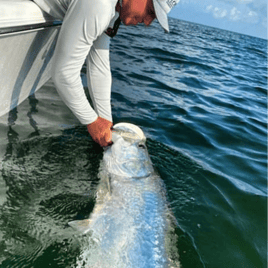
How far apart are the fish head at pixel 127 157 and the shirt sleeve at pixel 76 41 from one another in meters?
0.56

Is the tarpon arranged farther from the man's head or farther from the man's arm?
the man's head

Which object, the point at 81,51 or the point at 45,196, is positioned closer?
the point at 81,51

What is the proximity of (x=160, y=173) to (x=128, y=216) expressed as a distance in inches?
42.1

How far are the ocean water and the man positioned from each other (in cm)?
72

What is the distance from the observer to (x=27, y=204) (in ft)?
7.81

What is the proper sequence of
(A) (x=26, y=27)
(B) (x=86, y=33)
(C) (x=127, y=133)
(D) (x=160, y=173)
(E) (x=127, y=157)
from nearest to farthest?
(B) (x=86, y=33) < (A) (x=26, y=27) < (E) (x=127, y=157) < (C) (x=127, y=133) < (D) (x=160, y=173)

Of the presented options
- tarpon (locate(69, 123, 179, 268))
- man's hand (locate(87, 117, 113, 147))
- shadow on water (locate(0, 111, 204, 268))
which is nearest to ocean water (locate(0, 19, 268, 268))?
shadow on water (locate(0, 111, 204, 268))

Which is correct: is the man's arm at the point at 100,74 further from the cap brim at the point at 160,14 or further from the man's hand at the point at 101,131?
the cap brim at the point at 160,14

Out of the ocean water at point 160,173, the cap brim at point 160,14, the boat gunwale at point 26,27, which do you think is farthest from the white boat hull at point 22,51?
the cap brim at point 160,14

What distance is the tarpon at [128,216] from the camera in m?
1.98

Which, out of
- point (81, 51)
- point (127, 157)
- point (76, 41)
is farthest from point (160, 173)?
point (76, 41)

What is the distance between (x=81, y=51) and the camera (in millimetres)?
2264

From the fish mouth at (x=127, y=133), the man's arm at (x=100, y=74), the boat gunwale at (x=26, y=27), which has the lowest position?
the fish mouth at (x=127, y=133)

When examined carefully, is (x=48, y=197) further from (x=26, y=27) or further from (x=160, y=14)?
(x=160, y=14)
